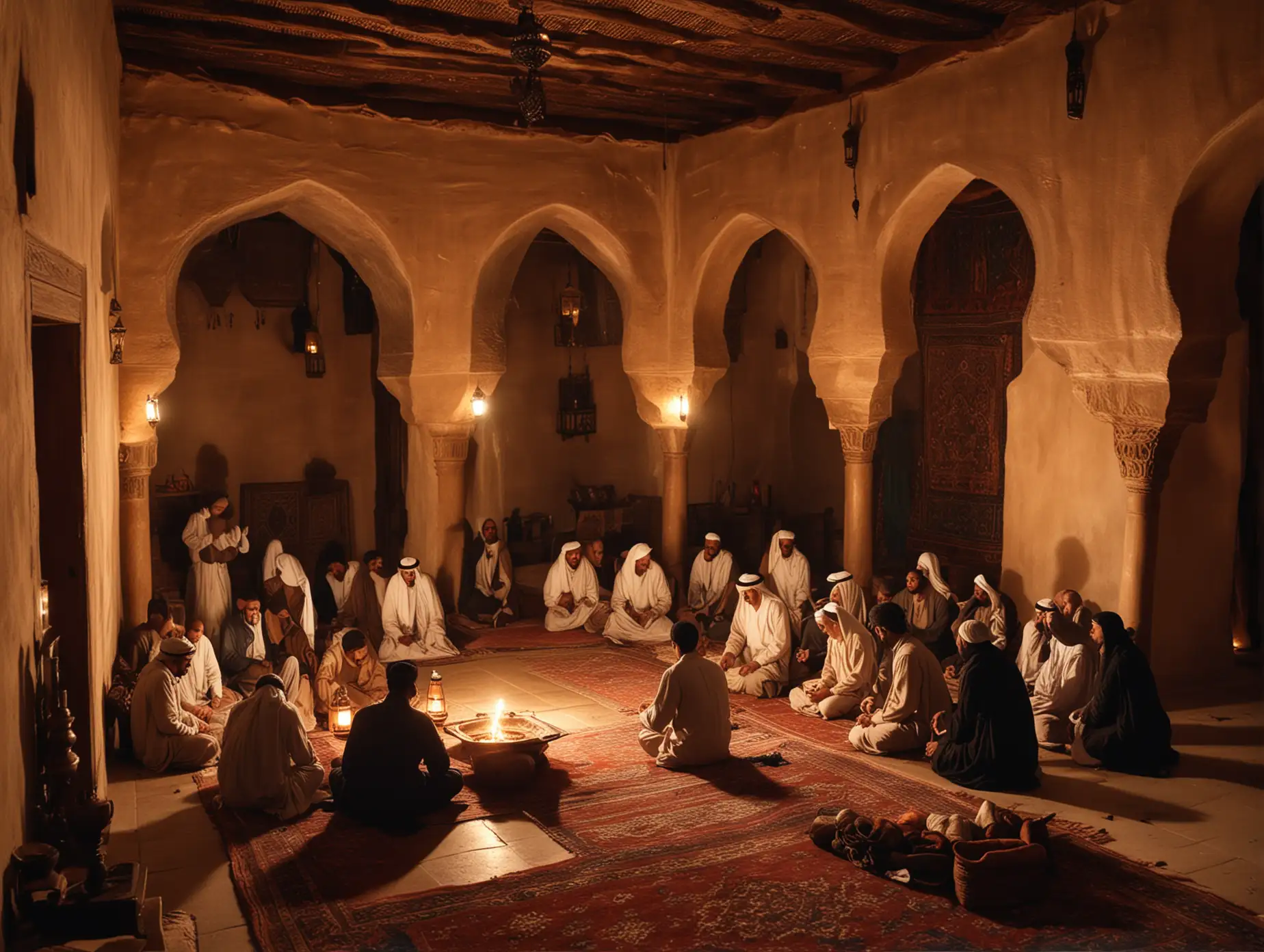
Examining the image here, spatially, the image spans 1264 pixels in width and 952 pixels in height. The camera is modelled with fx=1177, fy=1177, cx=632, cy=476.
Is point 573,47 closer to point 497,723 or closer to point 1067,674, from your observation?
point 497,723

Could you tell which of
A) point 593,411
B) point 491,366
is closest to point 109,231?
point 491,366

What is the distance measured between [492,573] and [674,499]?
7.06 feet

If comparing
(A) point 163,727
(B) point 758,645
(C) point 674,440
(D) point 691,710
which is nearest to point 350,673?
(A) point 163,727

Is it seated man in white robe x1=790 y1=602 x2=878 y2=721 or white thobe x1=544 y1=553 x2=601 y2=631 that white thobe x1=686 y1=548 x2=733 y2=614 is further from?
seated man in white robe x1=790 y1=602 x2=878 y2=721

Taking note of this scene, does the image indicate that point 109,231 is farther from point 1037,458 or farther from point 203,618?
point 1037,458

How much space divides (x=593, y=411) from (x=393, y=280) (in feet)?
15.5

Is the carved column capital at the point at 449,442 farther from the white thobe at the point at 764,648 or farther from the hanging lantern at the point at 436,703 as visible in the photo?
the hanging lantern at the point at 436,703

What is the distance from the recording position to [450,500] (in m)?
12.0

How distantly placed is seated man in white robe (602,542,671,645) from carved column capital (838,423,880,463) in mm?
2240

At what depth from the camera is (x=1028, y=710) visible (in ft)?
23.8

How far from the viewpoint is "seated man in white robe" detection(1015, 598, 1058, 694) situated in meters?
9.09

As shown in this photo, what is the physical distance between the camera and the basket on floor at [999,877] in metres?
5.57

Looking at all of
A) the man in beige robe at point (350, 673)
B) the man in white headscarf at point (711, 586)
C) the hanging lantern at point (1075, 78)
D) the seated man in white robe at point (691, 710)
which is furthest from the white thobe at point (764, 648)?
the hanging lantern at point (1075, 78)

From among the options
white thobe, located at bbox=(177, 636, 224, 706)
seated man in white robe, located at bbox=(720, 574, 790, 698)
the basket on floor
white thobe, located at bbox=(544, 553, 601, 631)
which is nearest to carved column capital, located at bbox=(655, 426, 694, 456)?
white thobe, located at bbox=(544, 553, 601, 631)
